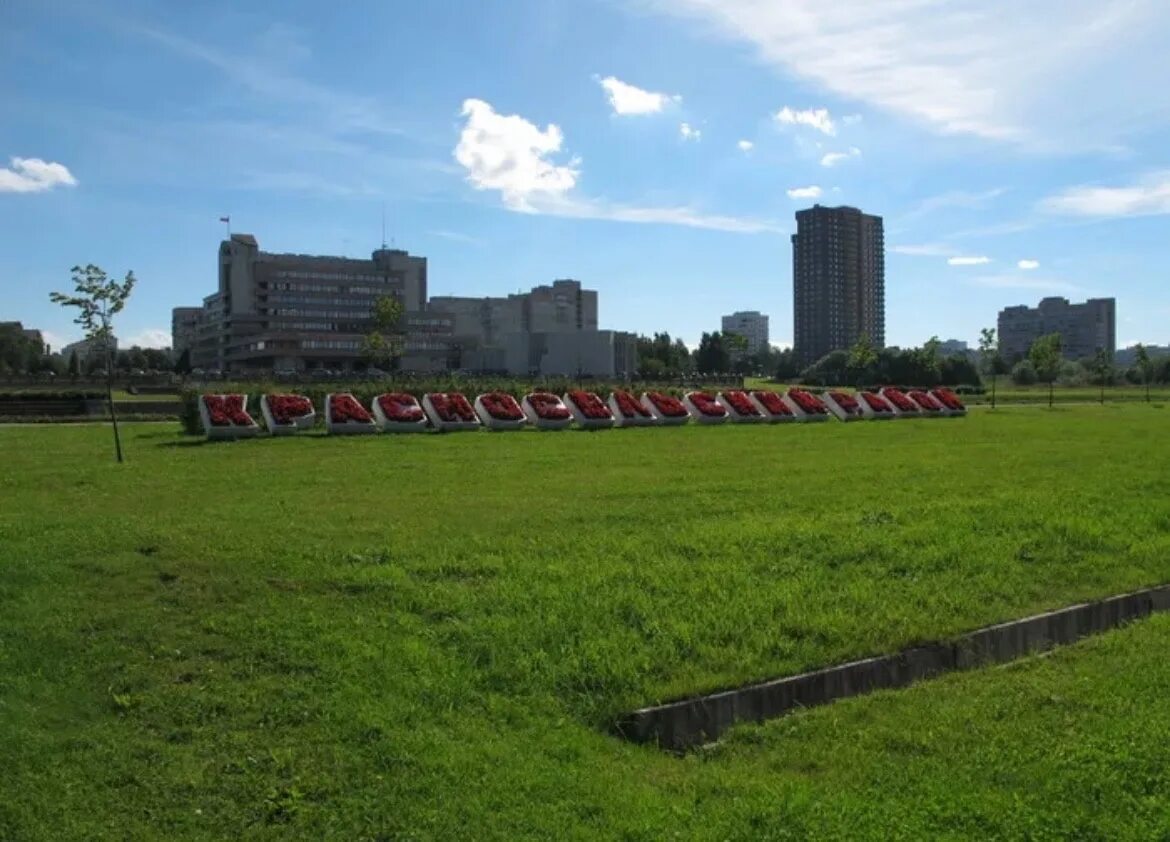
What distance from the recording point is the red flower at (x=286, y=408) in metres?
27.1

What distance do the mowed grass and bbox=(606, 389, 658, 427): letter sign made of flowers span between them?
677 inches

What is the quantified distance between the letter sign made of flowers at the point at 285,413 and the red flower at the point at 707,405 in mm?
12833

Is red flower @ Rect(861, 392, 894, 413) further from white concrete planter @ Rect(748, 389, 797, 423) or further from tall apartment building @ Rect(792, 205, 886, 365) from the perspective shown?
tall apartment building @ Rect(792, 205, 886, 365)

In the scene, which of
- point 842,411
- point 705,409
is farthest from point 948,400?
point 705,409

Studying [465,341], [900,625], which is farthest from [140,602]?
[465,341]

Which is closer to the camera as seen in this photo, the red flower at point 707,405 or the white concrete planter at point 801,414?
the red flower at point 707,405

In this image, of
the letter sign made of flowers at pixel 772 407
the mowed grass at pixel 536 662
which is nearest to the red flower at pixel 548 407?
the letter sign made of flowers at pixel 772 407

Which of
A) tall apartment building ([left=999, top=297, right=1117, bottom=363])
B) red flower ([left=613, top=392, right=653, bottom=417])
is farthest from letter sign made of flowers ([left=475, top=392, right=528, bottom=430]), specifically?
tall apartment building ([left=999, top=297, right=1117, bottom=363])

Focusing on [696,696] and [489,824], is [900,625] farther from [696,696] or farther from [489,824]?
[489,824]

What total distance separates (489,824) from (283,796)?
3.89 feet

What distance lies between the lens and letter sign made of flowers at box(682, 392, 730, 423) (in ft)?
109

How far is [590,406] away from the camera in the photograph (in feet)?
101

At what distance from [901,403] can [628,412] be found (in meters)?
13.6

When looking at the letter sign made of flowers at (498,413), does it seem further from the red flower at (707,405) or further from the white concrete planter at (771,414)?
the white concrete planter at (771,414)
